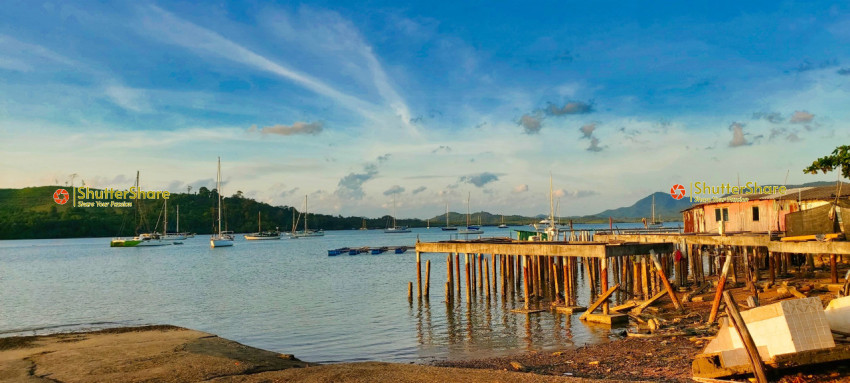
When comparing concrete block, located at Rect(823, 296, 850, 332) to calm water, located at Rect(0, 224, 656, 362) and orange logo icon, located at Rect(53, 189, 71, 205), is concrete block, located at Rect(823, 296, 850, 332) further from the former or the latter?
orange logo icon, located at Rect(53, 189, 71, 205)

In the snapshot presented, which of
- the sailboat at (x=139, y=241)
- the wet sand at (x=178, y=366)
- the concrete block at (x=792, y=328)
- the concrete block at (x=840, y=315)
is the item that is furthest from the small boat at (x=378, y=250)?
the concrete block at (x=792, y=328)

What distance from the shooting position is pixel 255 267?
220 feet

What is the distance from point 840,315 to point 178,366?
49.3 feet

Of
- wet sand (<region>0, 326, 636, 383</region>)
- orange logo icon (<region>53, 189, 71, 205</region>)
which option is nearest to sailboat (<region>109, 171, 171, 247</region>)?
orange logo icon (<region>53, 189, 71, 205</region>)

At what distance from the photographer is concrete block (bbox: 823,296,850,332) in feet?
40.1

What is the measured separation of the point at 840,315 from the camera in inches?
486

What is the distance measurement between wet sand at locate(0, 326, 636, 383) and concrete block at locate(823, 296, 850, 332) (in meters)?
5.46

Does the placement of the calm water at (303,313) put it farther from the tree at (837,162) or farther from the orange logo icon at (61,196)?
the orange logo icon at (61,196)

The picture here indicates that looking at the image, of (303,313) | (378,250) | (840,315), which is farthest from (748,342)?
(378,250)

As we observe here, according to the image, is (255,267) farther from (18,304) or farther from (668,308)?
(668,308)

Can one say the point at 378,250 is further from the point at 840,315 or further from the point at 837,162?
the point at 840,315

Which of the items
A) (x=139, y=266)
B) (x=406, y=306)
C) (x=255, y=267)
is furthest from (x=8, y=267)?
(x=406, y=306)

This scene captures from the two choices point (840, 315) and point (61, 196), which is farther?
point (61, 196)

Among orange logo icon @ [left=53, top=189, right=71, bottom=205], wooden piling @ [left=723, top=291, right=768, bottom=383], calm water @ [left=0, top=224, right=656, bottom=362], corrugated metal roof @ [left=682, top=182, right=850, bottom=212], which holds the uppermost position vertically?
orange logo icon @ [left=53, top=189, right=71, bottom=205]
